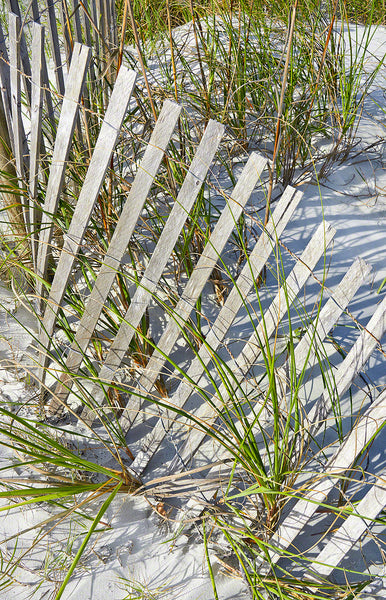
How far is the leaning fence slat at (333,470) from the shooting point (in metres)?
1.29

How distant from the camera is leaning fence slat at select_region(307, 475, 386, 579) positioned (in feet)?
4.26

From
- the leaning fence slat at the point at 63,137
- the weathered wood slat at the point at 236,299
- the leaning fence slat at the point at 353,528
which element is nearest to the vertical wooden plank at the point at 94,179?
the leaning fence slat at the point at 63,137

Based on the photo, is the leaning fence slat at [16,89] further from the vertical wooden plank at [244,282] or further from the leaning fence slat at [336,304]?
the leaning fence slat at [336,304]

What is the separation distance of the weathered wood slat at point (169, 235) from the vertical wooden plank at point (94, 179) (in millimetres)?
248

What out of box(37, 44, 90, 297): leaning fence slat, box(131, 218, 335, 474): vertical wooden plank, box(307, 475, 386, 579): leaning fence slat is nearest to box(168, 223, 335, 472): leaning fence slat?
box(131, 218, 335, 474): vertical wooden plank

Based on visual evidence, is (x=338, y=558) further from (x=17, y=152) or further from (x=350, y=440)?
(x=17, y=152)

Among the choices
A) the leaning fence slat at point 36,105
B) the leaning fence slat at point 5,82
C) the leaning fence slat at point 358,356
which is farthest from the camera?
the leaning fence slat at point 5,82

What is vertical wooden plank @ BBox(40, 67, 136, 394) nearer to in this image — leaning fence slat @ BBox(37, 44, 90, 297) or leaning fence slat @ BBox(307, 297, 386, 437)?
leaning fence slat @ BBox(37, 44, 90, 297)

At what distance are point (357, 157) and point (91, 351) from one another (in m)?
1.98

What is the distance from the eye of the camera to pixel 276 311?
1516 mm

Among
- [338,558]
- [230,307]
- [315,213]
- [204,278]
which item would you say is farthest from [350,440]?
[315,213]

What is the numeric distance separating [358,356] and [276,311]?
0.30 m

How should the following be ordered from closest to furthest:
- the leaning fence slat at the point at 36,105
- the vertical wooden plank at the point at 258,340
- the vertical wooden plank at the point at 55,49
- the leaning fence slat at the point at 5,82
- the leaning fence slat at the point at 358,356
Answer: the leaning fence slat at the point at 358,356, the vertical wooden plank at the point at 258,340, the leaning fence slat at the point at 36,105, the leaning fence slat at the point at 5,82, the vertical wooden plank at the point at 55,49

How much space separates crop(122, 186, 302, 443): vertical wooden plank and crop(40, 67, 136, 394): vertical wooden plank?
516mm
